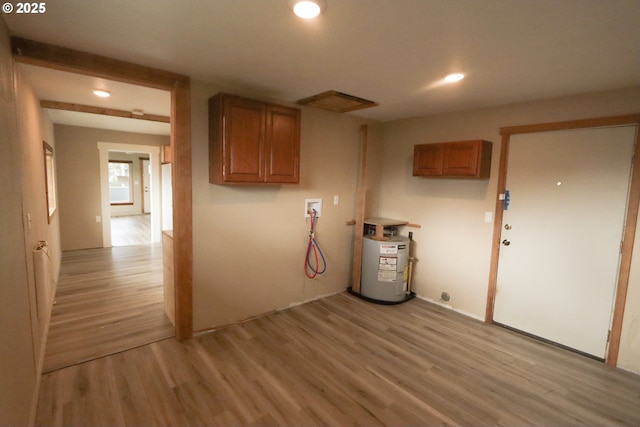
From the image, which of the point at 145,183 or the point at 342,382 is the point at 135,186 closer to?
the point at 145,183

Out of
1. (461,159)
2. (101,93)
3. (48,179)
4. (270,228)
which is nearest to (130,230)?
(48,179)

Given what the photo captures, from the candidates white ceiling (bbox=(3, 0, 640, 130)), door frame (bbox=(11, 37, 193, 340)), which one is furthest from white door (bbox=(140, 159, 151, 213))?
white ceiling (bbox=(3, 0, 640, 130))

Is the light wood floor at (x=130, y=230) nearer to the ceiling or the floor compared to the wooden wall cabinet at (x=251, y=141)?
nearer to the floor

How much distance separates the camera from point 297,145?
10.5 feet

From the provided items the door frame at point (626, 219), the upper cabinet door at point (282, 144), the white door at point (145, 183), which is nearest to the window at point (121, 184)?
the white door at point (145, 183)

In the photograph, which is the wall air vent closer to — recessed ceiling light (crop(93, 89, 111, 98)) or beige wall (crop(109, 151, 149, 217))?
recessed ceiling light (crop(93, 89, 111, 98))

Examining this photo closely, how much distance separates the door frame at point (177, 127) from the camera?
222 centimetres

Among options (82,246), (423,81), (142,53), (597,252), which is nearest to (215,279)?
(142,53)

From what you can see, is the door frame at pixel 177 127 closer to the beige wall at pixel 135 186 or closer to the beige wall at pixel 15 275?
the beige wall at pixel 15 275

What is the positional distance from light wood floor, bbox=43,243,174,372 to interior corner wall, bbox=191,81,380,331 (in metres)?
0.65

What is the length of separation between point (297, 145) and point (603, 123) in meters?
2.72

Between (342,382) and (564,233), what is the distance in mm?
2455

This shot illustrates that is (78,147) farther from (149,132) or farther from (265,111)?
(265,111)

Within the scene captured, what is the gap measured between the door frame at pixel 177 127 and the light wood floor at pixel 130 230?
467 centimetres
